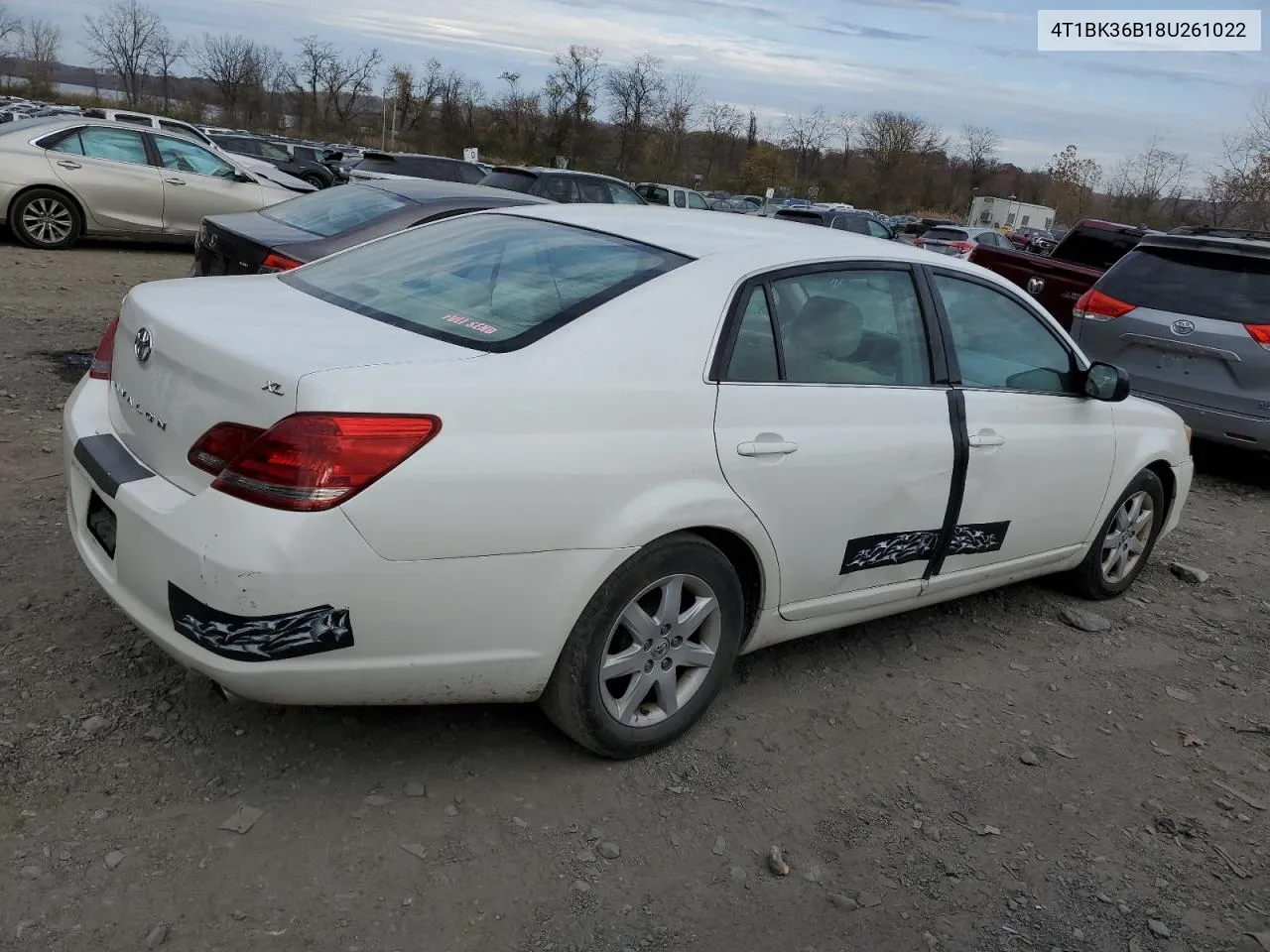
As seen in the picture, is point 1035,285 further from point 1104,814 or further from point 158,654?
point 158,654

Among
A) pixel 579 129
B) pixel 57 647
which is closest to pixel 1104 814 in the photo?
pixel 57 647

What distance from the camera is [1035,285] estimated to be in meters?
10.4

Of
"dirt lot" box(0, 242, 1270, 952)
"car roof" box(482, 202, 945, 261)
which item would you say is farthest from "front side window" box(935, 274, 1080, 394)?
"dirt lot" box(0, 242, 1270, 952)

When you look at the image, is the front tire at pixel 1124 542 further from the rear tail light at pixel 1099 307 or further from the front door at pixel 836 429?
the rear tail light at pixel 1099 307

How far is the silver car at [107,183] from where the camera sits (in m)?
12.0

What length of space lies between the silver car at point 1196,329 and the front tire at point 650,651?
5.25 metres

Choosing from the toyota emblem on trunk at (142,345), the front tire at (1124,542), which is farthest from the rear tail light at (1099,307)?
the toyota emblem on trunk at (142,345)

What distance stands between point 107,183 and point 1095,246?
11158mm

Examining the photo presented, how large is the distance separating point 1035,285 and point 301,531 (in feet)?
30.6

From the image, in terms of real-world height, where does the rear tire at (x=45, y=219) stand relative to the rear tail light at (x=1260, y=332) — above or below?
below

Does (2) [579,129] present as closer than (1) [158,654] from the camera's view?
No

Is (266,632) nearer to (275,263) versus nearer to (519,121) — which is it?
(275,263)

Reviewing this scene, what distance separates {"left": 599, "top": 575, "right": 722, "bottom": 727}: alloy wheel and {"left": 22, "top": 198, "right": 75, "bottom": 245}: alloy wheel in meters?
11.6

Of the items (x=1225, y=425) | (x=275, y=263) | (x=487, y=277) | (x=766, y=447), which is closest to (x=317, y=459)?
(x=487, y=277)
